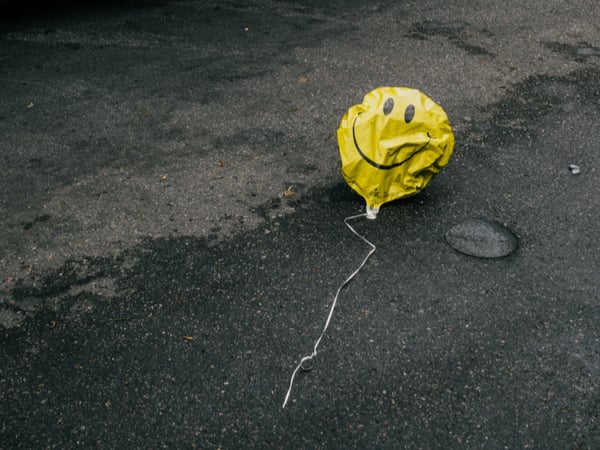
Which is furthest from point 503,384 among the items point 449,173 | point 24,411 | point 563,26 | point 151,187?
point 563,26

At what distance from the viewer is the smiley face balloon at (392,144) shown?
4.13 m

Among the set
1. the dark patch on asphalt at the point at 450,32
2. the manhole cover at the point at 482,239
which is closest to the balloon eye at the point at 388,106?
the manhole cover at the point at 482,239

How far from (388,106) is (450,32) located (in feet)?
13.6

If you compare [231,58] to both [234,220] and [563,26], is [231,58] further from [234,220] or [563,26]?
[563,26]

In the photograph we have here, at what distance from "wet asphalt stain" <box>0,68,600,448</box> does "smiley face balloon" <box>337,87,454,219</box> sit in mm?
266

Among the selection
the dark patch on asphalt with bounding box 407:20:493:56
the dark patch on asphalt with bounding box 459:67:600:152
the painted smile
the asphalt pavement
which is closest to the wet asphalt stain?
the asphalt pavement

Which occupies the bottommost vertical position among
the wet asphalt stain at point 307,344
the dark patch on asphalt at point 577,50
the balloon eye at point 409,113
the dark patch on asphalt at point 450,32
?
Result: the wet asphalt stain at point 307,344

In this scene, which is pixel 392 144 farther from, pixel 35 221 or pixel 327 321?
pixel 35 221

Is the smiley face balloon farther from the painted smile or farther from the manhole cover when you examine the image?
the manhole cover

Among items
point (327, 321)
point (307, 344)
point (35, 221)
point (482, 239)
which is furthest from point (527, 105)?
point (35, 221)

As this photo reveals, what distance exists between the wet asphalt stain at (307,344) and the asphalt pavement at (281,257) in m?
0.01

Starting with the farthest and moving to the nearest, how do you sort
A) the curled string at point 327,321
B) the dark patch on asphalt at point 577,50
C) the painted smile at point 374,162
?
Answer: 1. the dark patch on asphalt at point 577,50
2. the painted smile at point 374,162
3. the curled string at point 327,321

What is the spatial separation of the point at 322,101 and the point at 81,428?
406 cm

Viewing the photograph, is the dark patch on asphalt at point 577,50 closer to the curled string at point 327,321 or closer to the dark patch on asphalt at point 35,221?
the curled string at point 327,321
